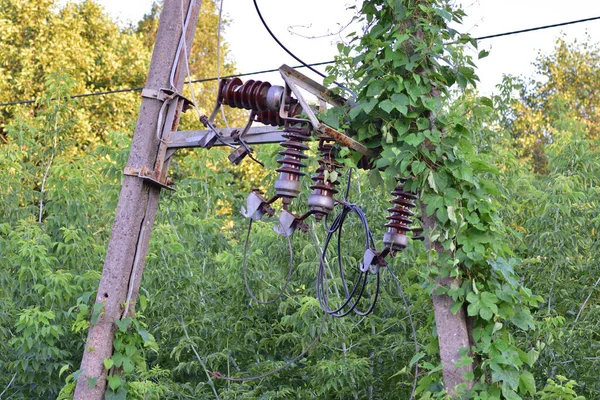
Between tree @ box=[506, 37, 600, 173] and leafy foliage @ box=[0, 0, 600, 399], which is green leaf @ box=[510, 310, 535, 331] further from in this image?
tree @ box=[506, 37, 600, 173]

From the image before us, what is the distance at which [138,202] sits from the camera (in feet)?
19.3

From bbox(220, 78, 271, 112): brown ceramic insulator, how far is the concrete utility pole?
0.52 meters

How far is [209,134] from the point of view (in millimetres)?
5852

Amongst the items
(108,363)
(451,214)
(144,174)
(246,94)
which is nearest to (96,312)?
(108,363)

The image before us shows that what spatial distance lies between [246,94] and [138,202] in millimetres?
1035

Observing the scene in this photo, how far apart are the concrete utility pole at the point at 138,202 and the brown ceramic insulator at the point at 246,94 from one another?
52 cm

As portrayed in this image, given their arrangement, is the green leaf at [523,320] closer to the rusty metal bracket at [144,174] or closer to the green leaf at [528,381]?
the green leaf at [528,381]

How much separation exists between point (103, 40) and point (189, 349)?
1455 centimetres

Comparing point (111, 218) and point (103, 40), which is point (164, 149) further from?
point (103, 40)

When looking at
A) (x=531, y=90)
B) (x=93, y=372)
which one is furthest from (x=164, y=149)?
(x=531, y=90)

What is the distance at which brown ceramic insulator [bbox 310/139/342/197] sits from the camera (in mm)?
5168

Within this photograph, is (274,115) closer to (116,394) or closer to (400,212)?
(400,212)

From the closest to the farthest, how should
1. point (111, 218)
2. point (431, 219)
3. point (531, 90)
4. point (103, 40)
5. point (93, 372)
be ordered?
point (431, 219), point (93, 372), point (111, 218), point (103, 40), point (531, 90)

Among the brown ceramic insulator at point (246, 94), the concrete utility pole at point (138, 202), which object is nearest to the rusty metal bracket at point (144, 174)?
the concrete utility pole at point (138, 202)
